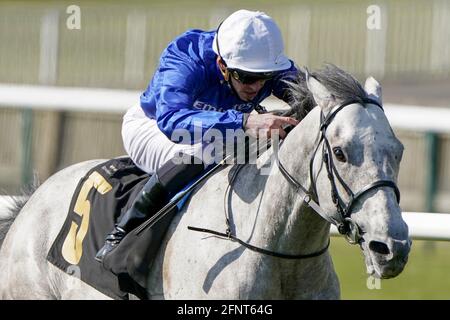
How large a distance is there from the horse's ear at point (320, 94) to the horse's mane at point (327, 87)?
14 millimetres

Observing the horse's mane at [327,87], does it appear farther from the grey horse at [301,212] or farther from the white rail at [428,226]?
the white rail at [428,226]

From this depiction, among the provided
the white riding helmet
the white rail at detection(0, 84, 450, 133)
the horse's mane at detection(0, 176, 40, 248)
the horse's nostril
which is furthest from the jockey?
the white rail at detection(0, 84, 450, 133)

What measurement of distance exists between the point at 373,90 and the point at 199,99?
0.94 m

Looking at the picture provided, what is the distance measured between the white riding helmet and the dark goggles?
3cm

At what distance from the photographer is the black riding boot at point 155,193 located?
181 inches

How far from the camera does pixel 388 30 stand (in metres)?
15.9

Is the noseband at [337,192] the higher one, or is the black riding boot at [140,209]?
the noseband at [337,192]

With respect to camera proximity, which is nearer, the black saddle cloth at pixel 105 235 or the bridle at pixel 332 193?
the bridle at pixel 332 193

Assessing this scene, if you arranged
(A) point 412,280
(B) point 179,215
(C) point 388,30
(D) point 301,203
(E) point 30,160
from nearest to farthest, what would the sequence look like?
1. (D) point 301,203
2. (B) point 179,215
3. (A) point 412,280
4. (E) point 30,160
5. (C) point 388,30

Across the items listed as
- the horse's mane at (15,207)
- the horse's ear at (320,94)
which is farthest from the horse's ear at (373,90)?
the horse's mane at (15,207)

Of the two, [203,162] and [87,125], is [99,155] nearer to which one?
[87,125]

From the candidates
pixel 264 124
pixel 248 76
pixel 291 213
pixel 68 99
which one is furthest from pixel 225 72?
pixel 68 99

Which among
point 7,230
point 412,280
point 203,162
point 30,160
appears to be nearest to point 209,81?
point 203,162
